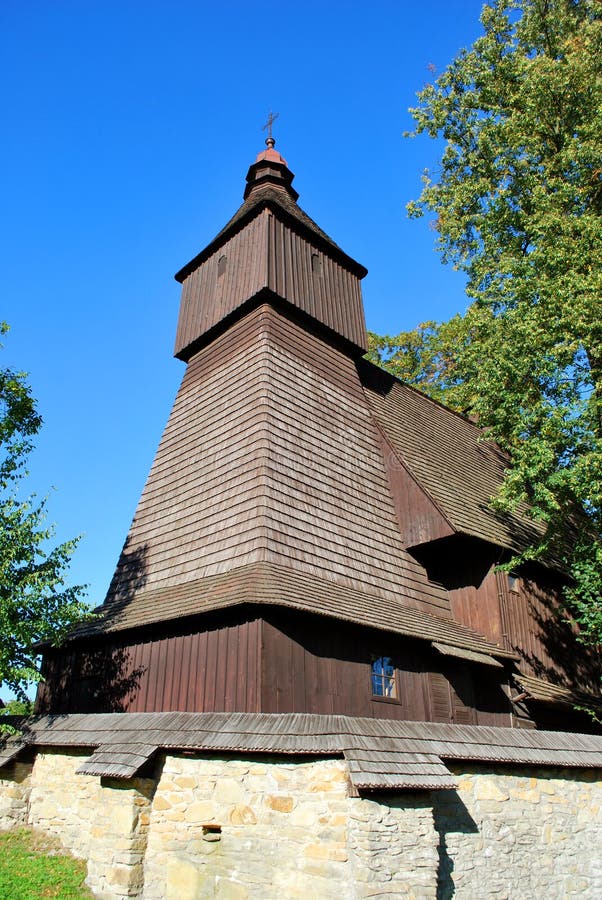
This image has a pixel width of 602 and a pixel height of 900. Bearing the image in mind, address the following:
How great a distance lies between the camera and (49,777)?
377 inches

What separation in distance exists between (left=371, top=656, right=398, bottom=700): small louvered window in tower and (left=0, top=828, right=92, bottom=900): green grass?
4.57 metres

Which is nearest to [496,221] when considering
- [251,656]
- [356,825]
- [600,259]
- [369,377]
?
[600,259]

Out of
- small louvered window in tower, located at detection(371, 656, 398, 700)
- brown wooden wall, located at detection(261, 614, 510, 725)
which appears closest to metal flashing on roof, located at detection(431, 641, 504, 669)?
brown wooden wall, located at detection(261, 614, 510, 725)

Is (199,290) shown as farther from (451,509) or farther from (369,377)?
(451,509)

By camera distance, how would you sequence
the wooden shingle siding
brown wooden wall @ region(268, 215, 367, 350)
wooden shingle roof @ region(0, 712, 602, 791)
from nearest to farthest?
wooden shingle roof @ region(0, 712, 602, 791)
the wooden shingle siding
brown wooden wall @ region(268, 215, 367, 350)

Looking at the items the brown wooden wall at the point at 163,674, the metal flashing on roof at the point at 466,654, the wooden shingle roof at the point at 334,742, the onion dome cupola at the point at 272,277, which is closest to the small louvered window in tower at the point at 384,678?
the metal flashing on roof at the point at 466,654

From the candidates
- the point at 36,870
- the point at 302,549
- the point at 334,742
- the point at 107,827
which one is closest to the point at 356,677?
the point at 302,549

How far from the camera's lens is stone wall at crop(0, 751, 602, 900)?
611 centimetres

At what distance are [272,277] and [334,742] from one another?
968 centimetres

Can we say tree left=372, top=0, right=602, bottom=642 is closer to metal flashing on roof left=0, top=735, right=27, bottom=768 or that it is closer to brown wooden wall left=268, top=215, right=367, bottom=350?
brown wooden wall left=268, top=215, right=367, bottom=350

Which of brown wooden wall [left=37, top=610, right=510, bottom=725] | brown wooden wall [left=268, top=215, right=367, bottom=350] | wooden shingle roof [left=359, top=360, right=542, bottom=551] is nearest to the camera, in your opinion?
brown wooden wall [left=37, top=610, right=510, bottom=725]

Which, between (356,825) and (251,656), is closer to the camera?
(356,825)

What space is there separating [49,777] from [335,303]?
437 inches

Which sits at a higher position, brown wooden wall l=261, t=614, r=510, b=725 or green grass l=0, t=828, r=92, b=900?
brown wooden wall l=261, t=614, r=510, b=725
